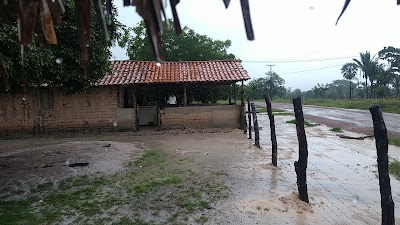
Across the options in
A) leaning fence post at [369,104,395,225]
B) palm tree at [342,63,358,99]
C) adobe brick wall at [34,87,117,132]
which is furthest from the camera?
palm tree at [342,63,358,99]

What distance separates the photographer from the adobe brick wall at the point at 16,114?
1449 centimetres

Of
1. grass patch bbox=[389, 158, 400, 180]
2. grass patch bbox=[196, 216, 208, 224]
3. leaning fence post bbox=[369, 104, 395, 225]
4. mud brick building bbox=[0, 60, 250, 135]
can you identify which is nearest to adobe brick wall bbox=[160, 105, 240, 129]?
mud brick building bbox=[0, 60, 250, 135]

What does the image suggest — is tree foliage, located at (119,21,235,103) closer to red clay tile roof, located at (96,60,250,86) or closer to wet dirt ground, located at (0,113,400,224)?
red clay tile roof, located at (96,60,250,86)

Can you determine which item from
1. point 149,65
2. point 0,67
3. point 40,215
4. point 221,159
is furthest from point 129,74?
point 0,67

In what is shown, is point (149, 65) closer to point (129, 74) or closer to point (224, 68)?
point (129, 74)

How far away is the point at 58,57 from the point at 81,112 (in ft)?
26.0

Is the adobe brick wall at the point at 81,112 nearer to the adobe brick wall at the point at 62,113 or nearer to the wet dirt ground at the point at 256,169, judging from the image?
the adobe brick wall at the point at 62,113

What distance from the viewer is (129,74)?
1556cm

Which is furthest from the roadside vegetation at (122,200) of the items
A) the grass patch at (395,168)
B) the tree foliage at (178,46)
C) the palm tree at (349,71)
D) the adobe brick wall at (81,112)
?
the palm tree at (349,71)

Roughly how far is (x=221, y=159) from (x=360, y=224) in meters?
4.74

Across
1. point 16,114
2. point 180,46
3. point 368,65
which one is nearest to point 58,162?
Result: point 16,114

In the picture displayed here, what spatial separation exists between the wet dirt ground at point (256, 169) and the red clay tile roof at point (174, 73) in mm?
2470

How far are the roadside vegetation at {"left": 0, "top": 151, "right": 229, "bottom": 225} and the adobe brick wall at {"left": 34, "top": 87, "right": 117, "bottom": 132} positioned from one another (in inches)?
305

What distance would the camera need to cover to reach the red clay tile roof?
14727 millimetres
